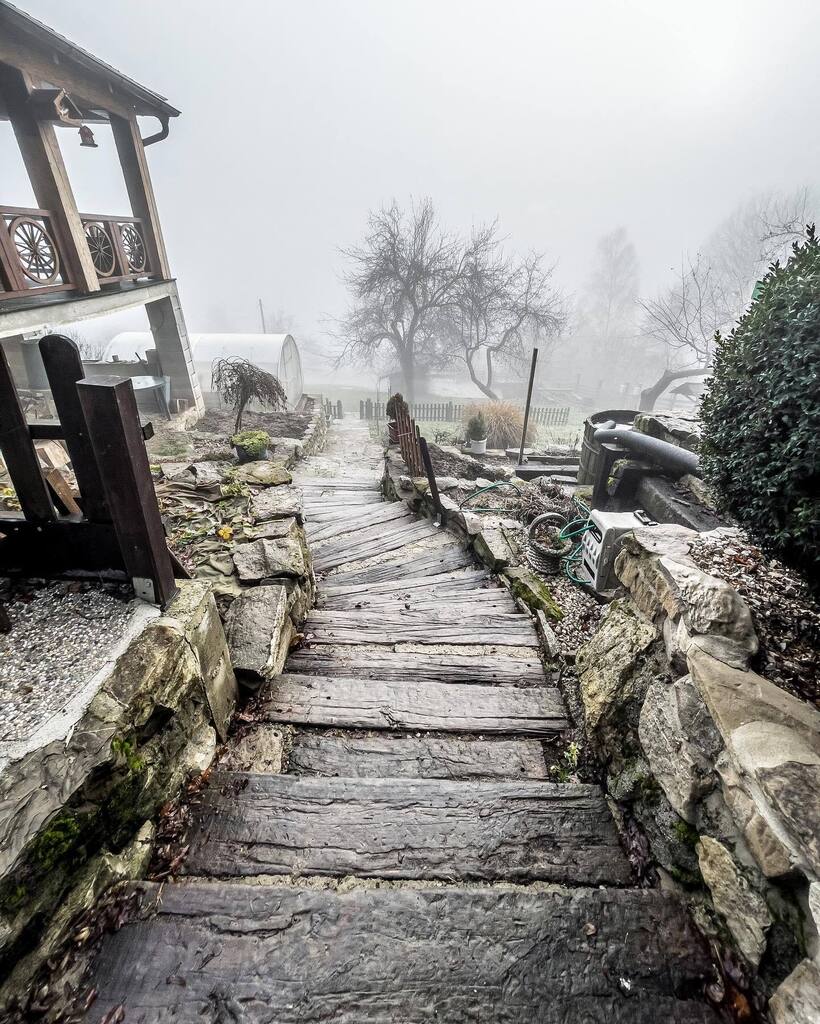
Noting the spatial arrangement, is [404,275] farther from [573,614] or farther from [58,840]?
[58,840]

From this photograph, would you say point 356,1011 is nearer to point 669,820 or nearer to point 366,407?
point 669,820

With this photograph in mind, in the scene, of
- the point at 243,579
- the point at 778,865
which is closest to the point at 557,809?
the point at 778,865

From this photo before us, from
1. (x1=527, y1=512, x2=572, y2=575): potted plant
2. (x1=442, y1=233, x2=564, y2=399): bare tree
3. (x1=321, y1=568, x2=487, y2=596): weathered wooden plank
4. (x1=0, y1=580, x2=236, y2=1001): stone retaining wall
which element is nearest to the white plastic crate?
(x1=527, y1=512, x2=572, y2=575): potted plant

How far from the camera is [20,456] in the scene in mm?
1866

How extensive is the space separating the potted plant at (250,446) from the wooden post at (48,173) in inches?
132

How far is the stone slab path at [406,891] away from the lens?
1.28m

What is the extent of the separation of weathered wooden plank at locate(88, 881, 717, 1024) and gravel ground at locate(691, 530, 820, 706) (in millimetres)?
891

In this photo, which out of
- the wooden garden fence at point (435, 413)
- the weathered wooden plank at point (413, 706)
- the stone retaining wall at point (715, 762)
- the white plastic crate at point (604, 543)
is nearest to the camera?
the stone retaining wall at point (715, 762)

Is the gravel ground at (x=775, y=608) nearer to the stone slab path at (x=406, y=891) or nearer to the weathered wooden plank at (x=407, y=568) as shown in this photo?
the stone slab path at (x=406, y=891)

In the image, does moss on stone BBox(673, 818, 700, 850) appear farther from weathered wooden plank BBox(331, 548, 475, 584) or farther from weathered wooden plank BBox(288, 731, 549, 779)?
weathered wooden plank BBox(331, 548, 475, 584)

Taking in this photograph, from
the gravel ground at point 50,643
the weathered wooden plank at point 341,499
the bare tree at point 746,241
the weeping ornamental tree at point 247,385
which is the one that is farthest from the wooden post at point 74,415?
the bare tree at point 746,241

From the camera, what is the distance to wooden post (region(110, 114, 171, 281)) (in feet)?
27.3

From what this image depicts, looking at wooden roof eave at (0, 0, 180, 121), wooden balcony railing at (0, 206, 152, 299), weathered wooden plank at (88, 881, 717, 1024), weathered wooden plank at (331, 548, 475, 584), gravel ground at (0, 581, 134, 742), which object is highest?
wooden roof eave at (0, 0, 180, 121)

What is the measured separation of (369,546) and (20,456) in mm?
3755
